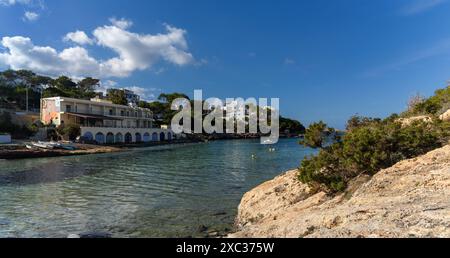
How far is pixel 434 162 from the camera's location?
30.9 ft

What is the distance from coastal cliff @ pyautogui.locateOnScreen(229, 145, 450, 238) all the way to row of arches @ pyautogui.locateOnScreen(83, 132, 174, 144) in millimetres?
54711

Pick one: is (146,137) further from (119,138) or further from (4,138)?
(4,138)

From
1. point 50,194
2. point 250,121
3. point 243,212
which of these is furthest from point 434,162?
point 250,121

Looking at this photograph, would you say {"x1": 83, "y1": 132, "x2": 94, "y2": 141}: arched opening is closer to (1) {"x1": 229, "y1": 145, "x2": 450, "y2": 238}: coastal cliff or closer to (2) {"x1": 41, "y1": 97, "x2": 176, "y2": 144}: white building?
(2) {"x1": 41, "y1": 97, "x2": 176, "y2": 144}: white building

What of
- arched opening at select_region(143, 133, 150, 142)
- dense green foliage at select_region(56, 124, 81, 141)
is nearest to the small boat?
dense green foliage at select_region(56, 124, 81, 141)

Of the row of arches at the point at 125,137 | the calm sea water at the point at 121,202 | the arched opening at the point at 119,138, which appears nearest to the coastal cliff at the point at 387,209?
the calm sea water at the point at 121,202

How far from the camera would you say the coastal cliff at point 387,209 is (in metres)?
5.44

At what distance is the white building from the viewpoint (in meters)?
61.8

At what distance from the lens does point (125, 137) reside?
69125 millimetres

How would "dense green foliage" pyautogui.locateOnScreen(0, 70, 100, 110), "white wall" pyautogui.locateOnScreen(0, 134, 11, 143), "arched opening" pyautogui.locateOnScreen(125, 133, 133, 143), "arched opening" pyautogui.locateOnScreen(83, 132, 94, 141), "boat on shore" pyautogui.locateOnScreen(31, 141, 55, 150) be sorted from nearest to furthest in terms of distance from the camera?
"boat on shore" pyautogui.locateOnScreen(31, 141, 55, 150)
"white wall" pyautogui.locateOnScreen(0, 134, 11, 143)
"arched opening" pyautogui.locateOnScreen(83, 132, 94, 141)
"arched opening" pyautogui.locateOnScreen(125, 133, 133, 143)
"dense green foliage" pyautogui.locateOnScreen(0, 70, 100, 110)

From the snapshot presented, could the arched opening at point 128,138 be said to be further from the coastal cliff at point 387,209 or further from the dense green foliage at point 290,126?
the dense green foliage at point 290,126
